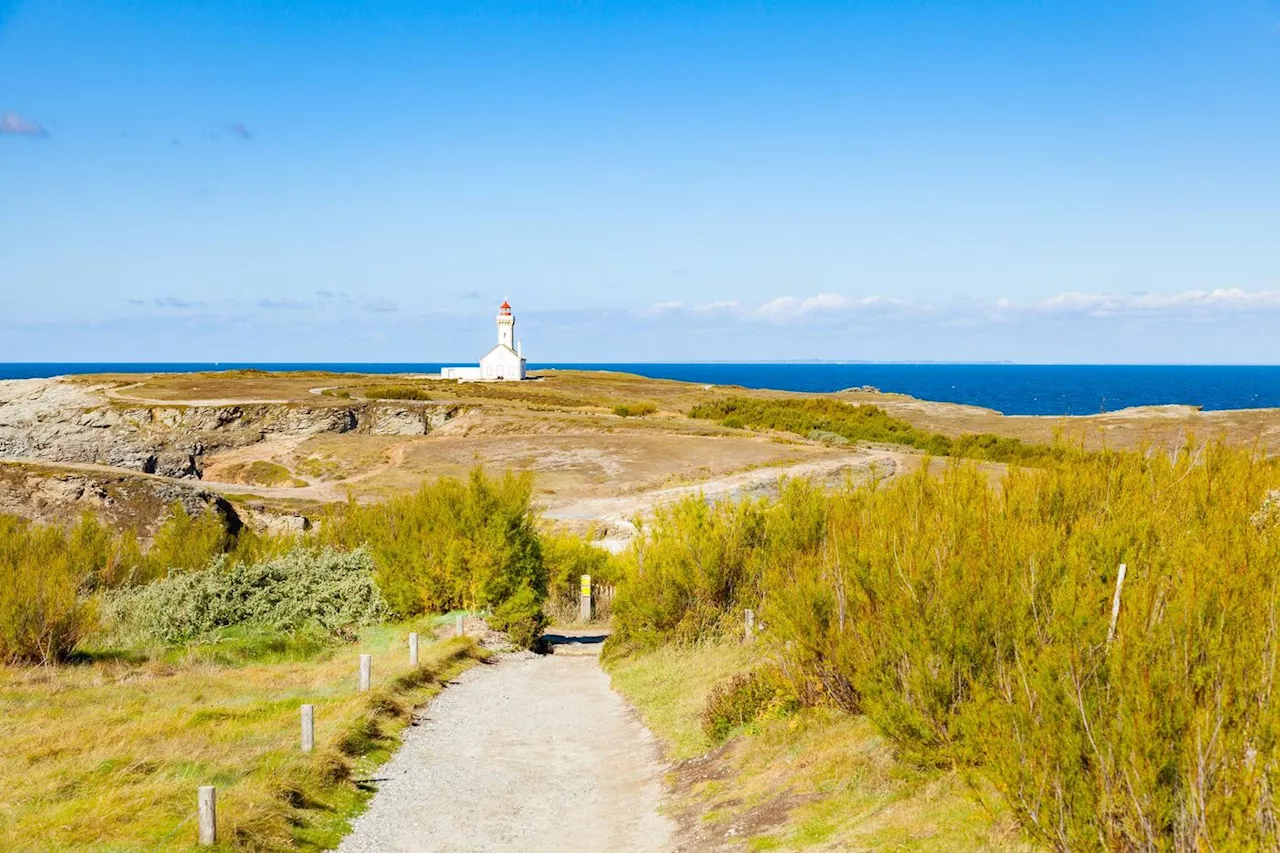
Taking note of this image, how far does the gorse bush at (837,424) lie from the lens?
5772cm

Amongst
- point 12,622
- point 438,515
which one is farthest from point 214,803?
point 438,515

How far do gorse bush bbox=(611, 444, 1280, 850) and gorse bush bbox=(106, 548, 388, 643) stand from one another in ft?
43.2

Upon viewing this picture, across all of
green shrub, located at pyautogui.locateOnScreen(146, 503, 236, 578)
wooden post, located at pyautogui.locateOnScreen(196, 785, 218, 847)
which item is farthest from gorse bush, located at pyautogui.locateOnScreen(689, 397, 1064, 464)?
wooden post, located at pyautogui.locateOnScreen(196, 785, 218, 847)

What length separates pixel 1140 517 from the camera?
10.4 metres

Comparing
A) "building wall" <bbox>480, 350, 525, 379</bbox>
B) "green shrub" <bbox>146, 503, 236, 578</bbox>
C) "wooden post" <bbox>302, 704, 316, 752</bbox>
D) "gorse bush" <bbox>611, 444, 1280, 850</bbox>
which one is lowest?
"green shrub" <bbox>146, 503, 236, 578</bbox>

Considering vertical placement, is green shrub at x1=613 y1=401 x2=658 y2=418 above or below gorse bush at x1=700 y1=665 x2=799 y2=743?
above

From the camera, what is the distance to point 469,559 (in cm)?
2367

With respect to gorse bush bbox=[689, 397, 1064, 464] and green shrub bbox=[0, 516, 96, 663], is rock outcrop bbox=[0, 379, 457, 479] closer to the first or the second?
gorse bush bbox=[689, 397, 1064, 464]

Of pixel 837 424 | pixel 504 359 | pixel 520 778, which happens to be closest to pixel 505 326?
pixel 504 359

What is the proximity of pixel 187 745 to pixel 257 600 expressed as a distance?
11.7 metres

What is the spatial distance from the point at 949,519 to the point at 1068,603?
2847 mm

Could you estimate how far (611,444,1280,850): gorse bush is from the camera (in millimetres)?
5766

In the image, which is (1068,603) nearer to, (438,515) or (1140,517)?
(1140,517)

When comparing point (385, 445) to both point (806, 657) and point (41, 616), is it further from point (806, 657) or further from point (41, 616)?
point (806, 657)
